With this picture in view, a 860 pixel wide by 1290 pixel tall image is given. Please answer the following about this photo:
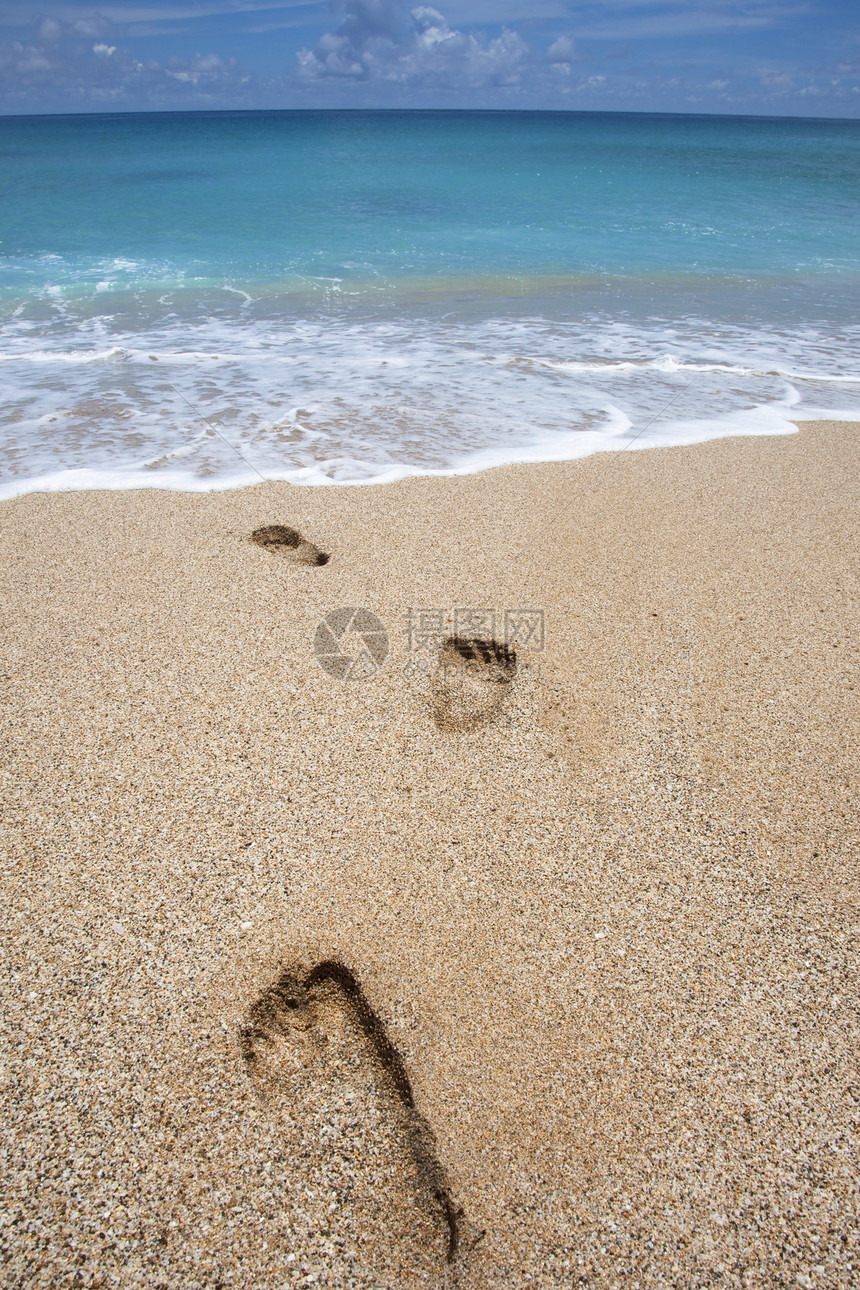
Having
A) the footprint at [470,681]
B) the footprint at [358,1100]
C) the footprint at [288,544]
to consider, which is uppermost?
the footprint at [288,544]

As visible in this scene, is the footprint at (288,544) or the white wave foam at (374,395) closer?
the footprint at (288,544)

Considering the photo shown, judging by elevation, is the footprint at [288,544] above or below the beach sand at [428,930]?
above

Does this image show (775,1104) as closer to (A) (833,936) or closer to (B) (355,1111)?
A: (A) (833,936)

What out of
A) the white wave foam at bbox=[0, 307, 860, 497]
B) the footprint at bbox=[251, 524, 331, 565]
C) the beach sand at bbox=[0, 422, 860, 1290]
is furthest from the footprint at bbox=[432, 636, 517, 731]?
the white wave foam at bbox=[0, 307, 860, 497]

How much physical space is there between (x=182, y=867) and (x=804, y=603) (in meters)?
2.84

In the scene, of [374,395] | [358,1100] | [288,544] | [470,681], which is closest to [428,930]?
[358,1100]

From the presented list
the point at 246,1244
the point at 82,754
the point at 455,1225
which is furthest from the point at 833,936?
the point at 82,754

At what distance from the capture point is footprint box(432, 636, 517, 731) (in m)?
2.62

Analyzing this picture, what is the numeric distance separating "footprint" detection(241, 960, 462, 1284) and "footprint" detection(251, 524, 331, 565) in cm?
216

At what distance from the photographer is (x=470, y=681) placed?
9.16 feet

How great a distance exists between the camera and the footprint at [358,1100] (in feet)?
4.54

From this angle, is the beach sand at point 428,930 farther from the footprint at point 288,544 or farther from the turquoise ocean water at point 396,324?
the turquoise ocean water at point 396,324

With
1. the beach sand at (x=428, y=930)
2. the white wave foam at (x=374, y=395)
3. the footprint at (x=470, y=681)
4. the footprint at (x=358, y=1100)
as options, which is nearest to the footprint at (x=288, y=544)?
the beach sand at (x=428, y=930)

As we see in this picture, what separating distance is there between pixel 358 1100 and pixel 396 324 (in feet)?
28.1
